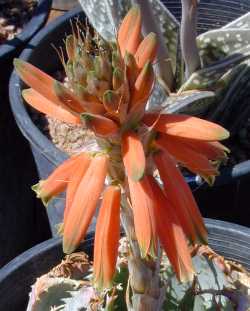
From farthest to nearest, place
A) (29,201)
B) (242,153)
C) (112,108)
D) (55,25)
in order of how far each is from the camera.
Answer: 1. (29,201)
2. (55,25)
3. (242,153)
4. (112,108)

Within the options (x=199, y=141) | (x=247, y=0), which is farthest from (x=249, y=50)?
(x=199, y=141)

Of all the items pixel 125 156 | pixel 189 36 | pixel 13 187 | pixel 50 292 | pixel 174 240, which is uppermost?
pixel 125 156

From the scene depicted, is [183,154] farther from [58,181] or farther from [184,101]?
[184,101]

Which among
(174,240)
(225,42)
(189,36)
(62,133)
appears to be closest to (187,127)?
(174,240)

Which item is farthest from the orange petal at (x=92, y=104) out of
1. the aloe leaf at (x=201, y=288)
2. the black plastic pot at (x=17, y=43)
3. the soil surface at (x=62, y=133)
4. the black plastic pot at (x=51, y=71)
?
the black plastic pot at (x=17, y=43)

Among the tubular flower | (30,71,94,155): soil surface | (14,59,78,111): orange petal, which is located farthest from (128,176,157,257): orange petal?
(30,71,94,155): soil surface

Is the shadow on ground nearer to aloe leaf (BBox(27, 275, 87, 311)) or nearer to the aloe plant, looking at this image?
aloe leaf (BBox(27, 275, 87, 311))

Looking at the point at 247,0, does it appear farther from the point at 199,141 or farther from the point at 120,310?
the point at 199,141
